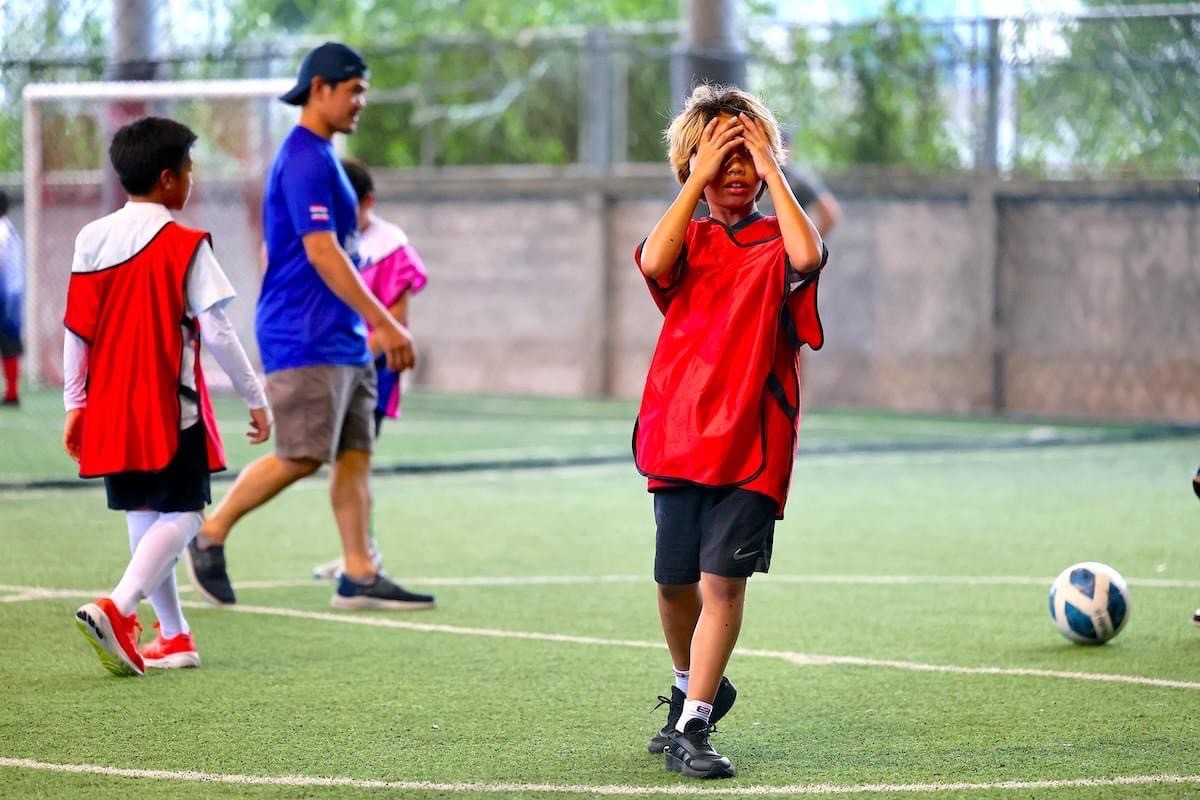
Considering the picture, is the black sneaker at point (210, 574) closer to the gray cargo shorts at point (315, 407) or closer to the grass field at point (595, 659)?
the grass field at point (595, 659)

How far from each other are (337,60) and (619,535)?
3.42 metres

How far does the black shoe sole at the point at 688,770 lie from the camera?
4836 millimetres

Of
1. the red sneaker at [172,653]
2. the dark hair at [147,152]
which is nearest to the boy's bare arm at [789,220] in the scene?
the dark hair at [147,152]

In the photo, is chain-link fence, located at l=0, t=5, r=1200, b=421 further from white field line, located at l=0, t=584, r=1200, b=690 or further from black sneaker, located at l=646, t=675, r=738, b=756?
black sneaker, located at l=646, t=675, r=738, b=756

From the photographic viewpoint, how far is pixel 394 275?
838 centimetres

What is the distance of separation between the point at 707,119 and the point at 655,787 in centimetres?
171

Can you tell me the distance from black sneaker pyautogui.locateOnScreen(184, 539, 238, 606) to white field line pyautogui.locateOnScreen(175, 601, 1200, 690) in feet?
0.17

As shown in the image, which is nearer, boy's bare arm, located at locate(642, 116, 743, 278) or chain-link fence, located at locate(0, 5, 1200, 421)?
boy's bare arm, located at locate(642, 116, 743, 278)

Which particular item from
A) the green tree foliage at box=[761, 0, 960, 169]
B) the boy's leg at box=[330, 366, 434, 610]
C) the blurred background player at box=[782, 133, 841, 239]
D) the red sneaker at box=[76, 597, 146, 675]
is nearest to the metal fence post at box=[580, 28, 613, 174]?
the green tree foliage at box=[761, 0, 960, 169]

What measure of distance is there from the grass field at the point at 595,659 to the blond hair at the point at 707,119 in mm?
1570

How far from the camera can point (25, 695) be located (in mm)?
5777

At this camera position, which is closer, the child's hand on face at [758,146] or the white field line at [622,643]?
the child's hand on face at [758,146]

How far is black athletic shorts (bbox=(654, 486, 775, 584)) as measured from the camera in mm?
4945

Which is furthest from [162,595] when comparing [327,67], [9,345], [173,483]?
[9,345]
